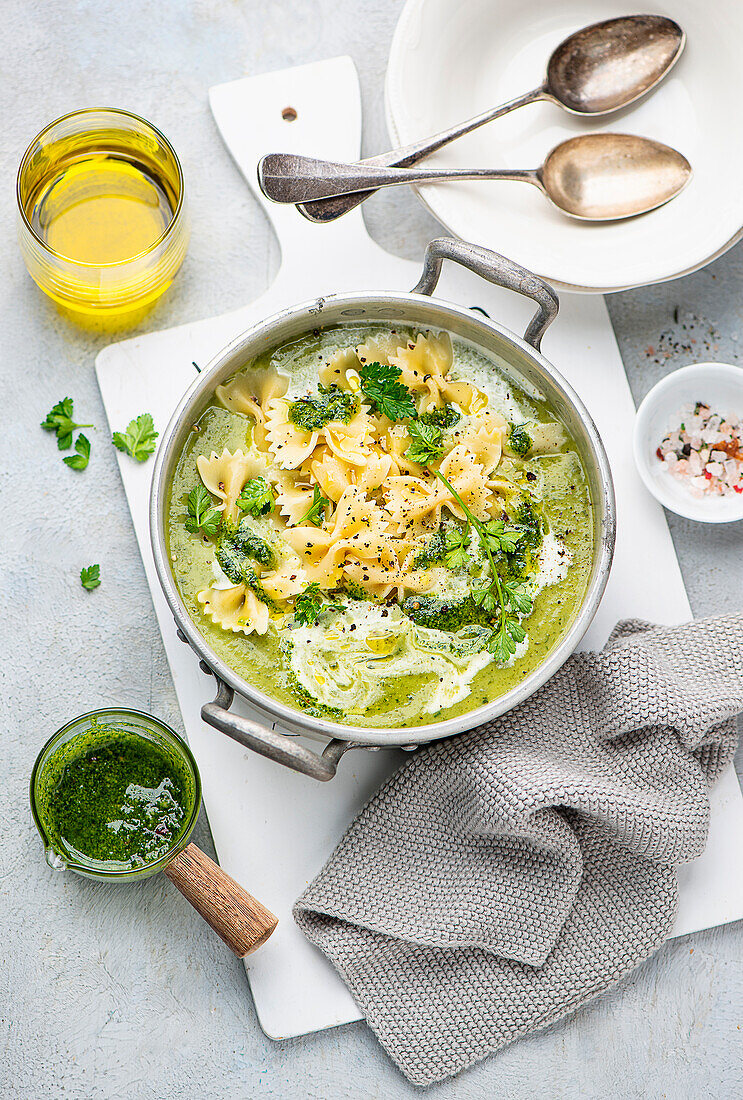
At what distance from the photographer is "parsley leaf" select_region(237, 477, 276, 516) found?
2.80m

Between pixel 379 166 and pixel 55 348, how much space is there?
1.18 meters

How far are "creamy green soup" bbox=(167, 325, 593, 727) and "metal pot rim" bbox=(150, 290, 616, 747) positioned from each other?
0.31ft

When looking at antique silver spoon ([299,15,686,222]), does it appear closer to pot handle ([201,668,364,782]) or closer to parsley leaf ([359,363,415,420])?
parsley leaf ([359,363,415,420])

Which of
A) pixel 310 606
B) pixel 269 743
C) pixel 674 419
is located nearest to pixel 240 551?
pixel 310 606

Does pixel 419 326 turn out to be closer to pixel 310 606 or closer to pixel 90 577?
pixel 310 606

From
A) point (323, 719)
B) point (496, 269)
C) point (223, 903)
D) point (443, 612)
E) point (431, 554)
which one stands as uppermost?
point (496, 269)

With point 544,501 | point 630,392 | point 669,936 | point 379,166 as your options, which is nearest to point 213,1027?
point 669,936

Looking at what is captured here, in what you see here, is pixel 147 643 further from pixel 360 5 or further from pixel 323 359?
pixel 360 5

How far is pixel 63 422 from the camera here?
125 inches

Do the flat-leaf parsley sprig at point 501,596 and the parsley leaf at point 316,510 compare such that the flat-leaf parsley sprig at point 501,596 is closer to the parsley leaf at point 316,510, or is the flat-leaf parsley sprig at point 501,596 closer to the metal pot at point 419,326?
the metal pot at point 419,326

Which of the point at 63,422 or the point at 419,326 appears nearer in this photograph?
the point at 419,326

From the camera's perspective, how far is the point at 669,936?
3078 millimetres

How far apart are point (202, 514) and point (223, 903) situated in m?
1.13

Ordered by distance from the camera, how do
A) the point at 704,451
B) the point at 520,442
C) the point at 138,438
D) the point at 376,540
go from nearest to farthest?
the point at 376,540
the point at 520,442
the point at 138,438
the point at 704,451
